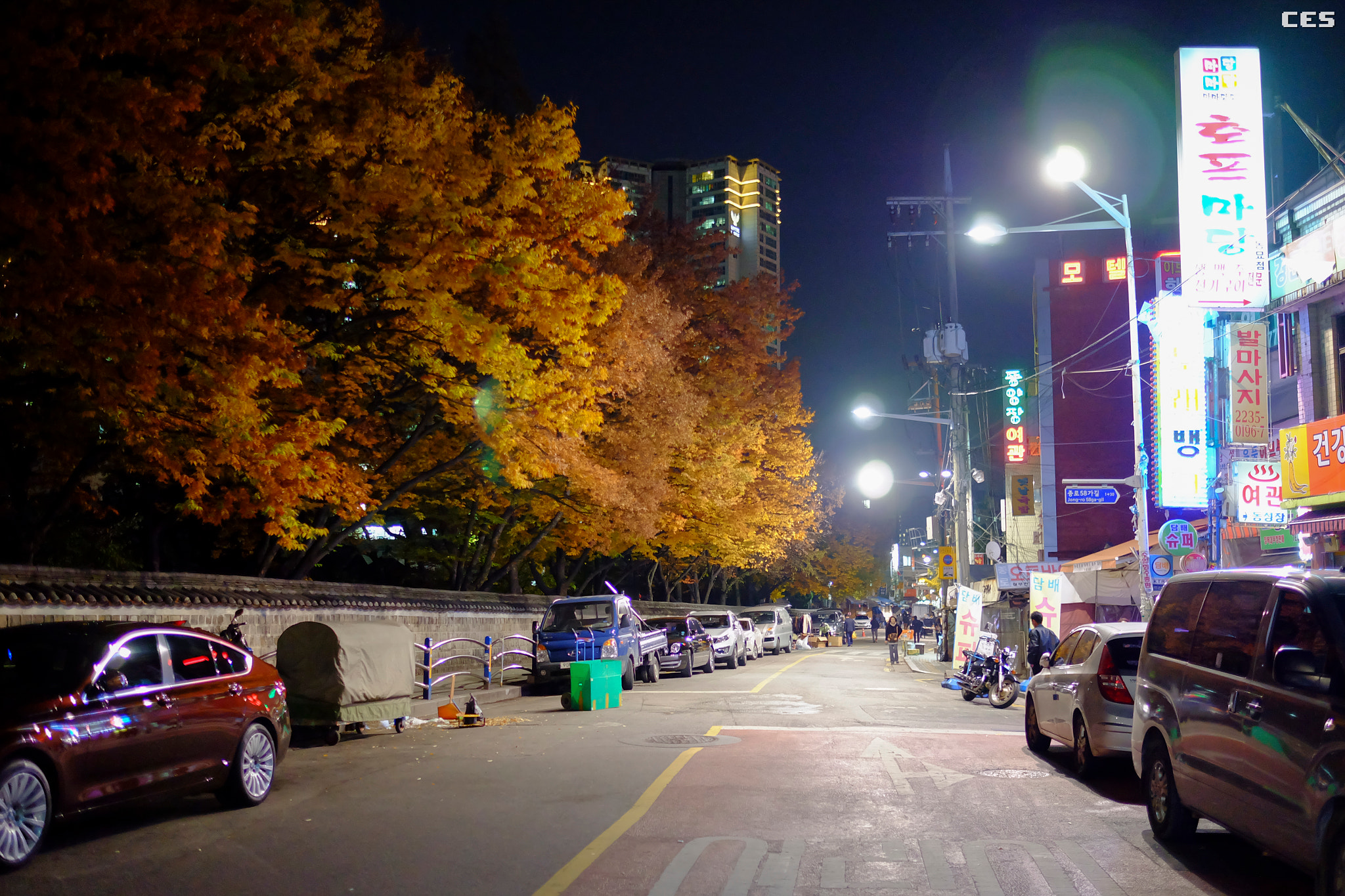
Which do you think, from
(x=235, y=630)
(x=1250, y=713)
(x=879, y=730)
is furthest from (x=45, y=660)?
(x=879, y=730)

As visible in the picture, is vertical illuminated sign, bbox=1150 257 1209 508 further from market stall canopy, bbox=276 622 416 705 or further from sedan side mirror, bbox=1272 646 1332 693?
sedan side mirror, bbox=1272 646 1332 693

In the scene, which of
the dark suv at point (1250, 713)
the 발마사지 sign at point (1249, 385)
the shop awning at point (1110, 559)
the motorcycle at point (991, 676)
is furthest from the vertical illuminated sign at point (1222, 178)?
the dark suv at point (1250, 713)

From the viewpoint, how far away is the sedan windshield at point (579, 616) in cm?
2400

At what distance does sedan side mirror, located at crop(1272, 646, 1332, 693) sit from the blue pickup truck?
17.1 meters

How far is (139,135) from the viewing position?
1134 cm

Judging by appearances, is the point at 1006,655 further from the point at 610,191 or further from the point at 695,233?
the point at 695,233

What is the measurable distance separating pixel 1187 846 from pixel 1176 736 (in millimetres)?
770

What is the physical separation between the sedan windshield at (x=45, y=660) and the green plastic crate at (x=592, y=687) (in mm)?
11049

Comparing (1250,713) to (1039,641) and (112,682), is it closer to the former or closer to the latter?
(112,682)

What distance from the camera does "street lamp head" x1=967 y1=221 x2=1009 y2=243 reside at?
70.0ft

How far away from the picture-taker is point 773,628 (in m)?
47.7

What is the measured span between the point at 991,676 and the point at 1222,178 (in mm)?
10148

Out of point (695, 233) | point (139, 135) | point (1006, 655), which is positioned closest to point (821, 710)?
point (1006, 655)

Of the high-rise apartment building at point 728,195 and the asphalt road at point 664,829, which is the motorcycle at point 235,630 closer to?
the asphalt road at point 664,829
